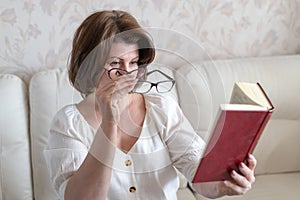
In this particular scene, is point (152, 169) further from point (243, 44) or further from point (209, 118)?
point (243, 44)

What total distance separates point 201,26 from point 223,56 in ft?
0.53

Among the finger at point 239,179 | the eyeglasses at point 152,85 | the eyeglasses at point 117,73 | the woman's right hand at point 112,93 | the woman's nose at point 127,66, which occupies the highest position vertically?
the woman's nose at point 127,66

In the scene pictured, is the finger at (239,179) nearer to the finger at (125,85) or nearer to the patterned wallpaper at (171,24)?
the finger at (125,85)

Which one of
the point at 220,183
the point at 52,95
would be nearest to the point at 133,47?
the point at 220,183

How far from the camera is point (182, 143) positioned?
1399 mm

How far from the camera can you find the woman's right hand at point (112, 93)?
1129mm

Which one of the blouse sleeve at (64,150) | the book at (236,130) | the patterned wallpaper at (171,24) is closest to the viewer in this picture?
the book at (236,130)

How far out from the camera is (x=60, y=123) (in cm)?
136

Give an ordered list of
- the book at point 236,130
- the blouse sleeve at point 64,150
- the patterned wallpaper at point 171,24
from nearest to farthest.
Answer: the book at point 236,130 < the blouse sleeve at point 64,150 < the patterned wallpaper at point 171,24

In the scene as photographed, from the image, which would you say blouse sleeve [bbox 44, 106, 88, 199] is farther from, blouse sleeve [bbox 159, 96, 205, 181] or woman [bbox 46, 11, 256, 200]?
blouse sleeve [bbox 159, 96, 205, 181]

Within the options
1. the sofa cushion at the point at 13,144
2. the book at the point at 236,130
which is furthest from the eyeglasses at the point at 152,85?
the sofa cushion at the point at 13,144

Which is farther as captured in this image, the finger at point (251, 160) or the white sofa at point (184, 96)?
the white sofa at point (184, 96)

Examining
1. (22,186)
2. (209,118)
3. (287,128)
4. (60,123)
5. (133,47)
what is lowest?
(22,186)

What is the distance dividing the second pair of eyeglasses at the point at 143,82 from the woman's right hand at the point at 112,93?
0.04ft
